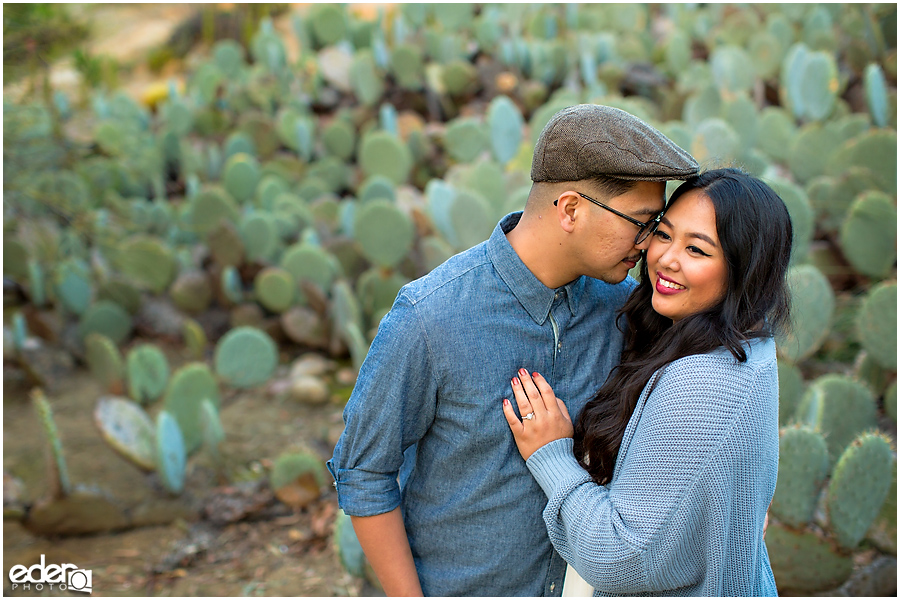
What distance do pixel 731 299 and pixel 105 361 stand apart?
13.4 feet

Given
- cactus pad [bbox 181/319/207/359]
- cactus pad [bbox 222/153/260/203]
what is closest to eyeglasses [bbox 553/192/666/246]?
cactus pad [bbox 181/319/207/359]

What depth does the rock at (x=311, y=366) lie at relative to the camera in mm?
4771

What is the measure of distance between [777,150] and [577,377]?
439 cm

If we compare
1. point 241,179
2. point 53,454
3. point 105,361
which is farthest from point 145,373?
point 241,179

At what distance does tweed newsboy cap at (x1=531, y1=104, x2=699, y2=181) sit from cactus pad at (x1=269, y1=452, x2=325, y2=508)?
2.47 metres

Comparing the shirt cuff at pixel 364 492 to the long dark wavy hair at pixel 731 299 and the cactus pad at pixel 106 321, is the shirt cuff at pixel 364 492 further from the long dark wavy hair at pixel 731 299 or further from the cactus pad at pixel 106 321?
the cactus pad at pixel 106 321

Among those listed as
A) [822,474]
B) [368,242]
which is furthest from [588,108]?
A: [368,242]

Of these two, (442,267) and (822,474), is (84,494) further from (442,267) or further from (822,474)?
(822,474)

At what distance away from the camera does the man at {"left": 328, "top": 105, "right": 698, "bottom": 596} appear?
1.37m

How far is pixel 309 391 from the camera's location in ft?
14.7

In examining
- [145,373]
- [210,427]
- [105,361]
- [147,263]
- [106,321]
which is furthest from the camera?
[147,263]

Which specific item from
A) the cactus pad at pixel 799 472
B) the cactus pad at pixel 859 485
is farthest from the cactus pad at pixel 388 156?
the cactus pad at pixel 859 485

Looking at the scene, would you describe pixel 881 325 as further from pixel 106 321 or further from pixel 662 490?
pixel 106 321

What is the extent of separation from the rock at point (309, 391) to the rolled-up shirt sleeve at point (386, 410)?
3076 mm
